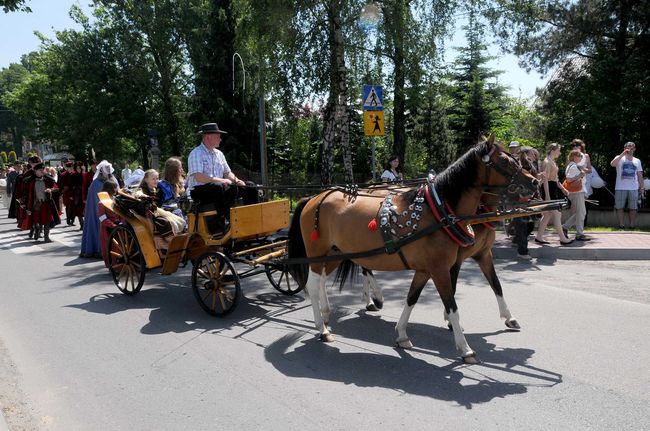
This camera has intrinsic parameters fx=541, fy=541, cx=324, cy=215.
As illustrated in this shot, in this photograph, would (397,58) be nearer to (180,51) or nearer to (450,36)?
(450,36)

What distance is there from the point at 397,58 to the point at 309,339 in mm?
10611

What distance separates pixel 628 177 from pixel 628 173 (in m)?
0.10

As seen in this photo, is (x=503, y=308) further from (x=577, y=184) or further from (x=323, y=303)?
(x=577, y=184)

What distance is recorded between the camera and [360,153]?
27.0 meters

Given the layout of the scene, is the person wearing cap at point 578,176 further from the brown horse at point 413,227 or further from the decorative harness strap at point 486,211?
the brown horse at point 413,227

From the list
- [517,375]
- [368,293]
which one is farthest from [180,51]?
[517,375]

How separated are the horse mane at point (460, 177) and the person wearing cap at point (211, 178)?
288 centimetres

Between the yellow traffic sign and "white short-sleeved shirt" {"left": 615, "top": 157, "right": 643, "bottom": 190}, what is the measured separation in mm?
5514

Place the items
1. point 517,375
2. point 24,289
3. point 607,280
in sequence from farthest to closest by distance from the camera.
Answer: point 24,289, point 607,280, point 517,375

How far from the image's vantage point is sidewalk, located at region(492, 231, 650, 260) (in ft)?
31.0

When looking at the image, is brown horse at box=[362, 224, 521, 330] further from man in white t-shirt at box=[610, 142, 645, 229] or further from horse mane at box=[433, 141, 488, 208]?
man in white t-shirt at box=[610, 142, 645, 229]

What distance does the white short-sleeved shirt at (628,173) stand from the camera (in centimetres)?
1184

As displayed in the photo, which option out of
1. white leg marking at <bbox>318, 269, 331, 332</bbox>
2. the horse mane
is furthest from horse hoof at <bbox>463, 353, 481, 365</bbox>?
white leg marking at <bbox>318, 269, 331, 332</bbox>

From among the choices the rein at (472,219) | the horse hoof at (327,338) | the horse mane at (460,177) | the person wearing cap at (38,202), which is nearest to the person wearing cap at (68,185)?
the person wearing cap at (38,202)
